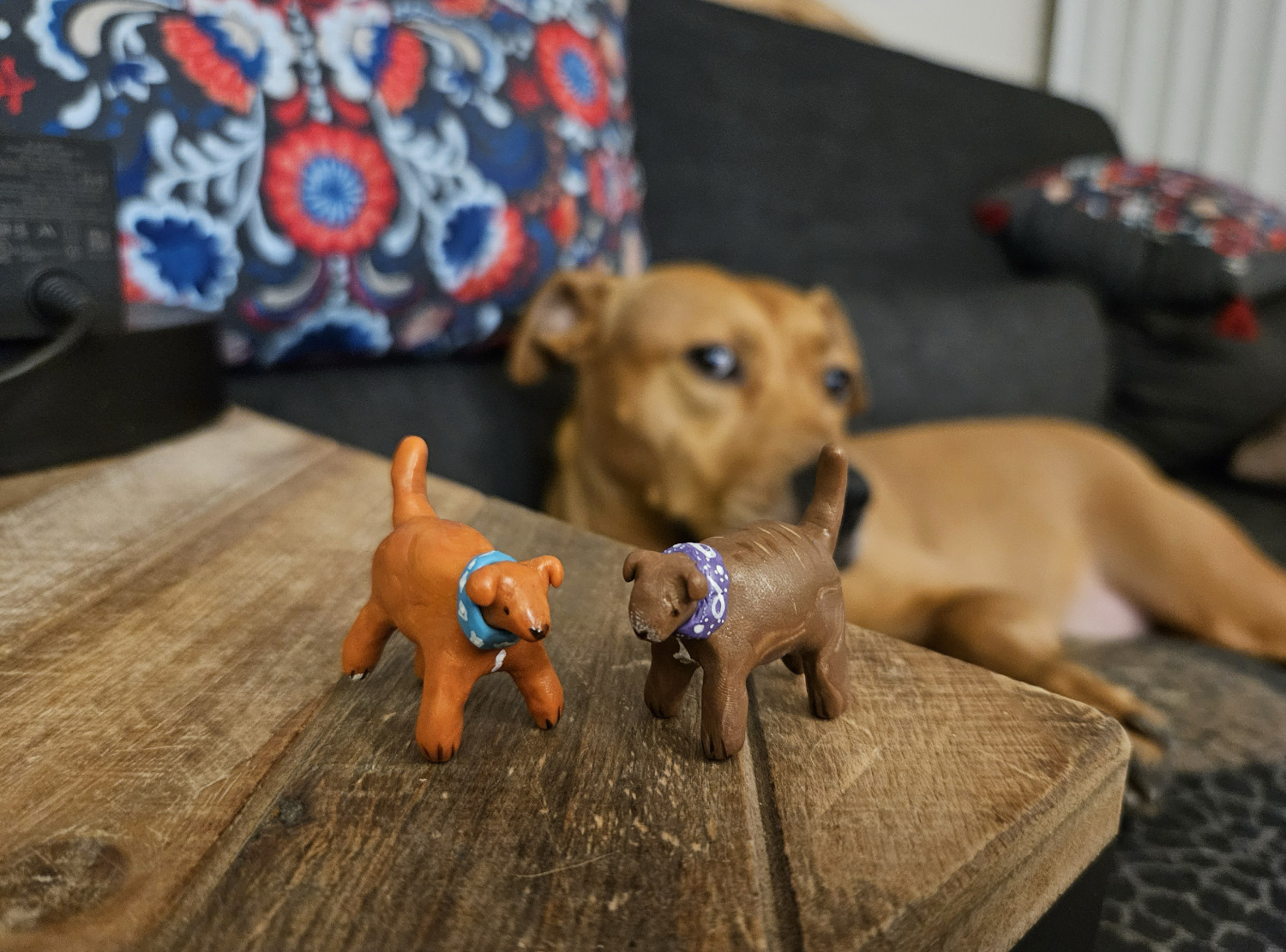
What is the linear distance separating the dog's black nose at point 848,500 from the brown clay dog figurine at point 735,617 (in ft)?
1.61

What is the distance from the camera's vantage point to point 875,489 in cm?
131

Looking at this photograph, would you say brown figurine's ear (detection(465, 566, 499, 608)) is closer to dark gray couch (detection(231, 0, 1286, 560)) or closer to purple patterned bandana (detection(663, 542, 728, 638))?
purple patterned bandana (detection(663, 542, 728, 638))

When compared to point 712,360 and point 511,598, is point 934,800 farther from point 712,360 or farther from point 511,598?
point 712,360

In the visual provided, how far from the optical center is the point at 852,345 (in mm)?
1332

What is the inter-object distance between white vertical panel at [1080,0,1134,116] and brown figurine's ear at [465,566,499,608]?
10.5 feet

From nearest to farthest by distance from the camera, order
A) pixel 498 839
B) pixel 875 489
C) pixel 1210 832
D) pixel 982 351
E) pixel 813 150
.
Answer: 1. pixel 498 839
2. pixel 1210 832
3. pixel 875 489
4. pixel 982 351
5. pixel 813 150

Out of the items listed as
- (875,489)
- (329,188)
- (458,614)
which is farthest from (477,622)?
(875,489)

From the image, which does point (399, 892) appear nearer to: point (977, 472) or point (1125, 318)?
point (977, 472)

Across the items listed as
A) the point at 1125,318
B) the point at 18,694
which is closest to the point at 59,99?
the point at 18,694

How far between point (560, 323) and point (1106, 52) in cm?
261

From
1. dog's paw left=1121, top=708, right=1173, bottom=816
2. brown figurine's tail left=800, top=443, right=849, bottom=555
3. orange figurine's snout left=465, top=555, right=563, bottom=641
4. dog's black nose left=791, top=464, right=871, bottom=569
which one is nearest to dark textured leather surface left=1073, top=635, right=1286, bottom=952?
dog's paw left=1121, top=708, right=1173, bottom=816

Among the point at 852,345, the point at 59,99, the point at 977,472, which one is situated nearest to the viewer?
the point at 59,99

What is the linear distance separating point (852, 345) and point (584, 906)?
116 centimetres

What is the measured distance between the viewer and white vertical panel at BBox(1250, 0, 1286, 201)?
261 centimetres
